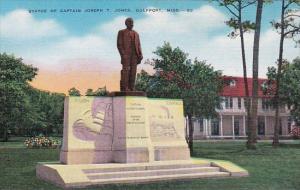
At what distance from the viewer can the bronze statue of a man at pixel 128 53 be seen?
55.8 feet

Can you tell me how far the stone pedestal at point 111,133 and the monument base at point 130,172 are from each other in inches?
28.8

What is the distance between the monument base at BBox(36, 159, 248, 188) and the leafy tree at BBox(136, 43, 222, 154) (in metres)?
13.2

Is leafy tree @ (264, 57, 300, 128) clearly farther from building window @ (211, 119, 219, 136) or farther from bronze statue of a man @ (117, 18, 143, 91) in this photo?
bronze statue of a man @ (117, 18, 143, 91)

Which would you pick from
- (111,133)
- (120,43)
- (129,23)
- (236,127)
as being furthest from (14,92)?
(236,127)

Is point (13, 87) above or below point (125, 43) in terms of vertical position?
above

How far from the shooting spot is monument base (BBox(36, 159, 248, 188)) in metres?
13.6

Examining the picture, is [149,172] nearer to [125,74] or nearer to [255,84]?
[125,74]

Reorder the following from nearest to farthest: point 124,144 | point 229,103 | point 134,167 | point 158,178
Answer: point 158,178, point 134,167, point 124,144, point 229,103

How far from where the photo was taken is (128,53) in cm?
1708

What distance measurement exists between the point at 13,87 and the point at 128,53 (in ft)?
86.3

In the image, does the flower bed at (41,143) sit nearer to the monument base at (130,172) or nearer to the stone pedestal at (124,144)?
the stone pedestal at (124,144)

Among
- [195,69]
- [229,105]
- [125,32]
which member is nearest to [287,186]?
[125,32]

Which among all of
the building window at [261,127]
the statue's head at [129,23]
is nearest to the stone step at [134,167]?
the statue's head at [129,23]

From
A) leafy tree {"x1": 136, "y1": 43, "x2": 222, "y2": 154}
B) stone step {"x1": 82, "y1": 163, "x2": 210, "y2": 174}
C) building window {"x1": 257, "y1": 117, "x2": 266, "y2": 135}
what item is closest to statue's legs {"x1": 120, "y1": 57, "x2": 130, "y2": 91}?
stone step {"x1": 82, "y1": 163, "x2": 210, "y2": 174}
